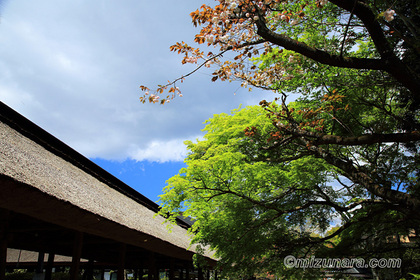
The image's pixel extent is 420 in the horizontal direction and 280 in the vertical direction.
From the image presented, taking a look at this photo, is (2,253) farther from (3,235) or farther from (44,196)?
(44,196)

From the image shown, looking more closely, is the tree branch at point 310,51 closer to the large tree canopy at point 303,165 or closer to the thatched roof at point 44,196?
the large tree canopy at point 303,165

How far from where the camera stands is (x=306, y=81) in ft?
22.0

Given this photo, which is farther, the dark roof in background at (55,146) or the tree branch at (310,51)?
the dark roof in background at (55,146)

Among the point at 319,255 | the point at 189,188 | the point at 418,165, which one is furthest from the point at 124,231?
the point at 418,165

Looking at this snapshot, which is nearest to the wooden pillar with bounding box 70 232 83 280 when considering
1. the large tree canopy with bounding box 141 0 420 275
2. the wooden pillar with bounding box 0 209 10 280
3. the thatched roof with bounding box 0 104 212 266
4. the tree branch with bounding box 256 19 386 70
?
the thatched roof with bounding box 0 104 212 266

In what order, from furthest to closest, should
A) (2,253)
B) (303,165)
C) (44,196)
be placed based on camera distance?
1. (303,165)
2. (2,253)
3. (44,196)

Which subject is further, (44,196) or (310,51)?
(310,51)

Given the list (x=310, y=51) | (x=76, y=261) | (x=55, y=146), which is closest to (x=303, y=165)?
(x=310, y=51)

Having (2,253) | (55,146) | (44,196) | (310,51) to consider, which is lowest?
(2,253)

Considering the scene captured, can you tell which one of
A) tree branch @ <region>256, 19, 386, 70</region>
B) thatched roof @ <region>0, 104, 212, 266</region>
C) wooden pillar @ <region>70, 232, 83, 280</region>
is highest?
tree branch @ <region>256, 19, 386, 70</region>

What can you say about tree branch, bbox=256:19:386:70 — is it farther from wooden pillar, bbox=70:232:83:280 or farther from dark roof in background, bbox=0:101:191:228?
dark roof in background, bbox=0:101:191:228

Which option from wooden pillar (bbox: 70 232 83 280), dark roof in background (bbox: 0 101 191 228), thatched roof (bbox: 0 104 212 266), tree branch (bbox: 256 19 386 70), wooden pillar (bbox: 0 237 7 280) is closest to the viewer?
thatched roof (bbox: 0 104 212 266)

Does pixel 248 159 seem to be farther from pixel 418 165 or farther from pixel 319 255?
pixel 418 165

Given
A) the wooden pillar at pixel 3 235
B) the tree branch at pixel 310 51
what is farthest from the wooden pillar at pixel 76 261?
the tree branch at pixel 310 51
